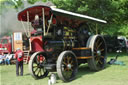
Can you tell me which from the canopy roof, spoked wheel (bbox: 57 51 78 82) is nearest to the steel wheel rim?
spoked wheel (bbox: 57 51 78 82)

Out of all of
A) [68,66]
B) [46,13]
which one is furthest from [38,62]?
[46,13]

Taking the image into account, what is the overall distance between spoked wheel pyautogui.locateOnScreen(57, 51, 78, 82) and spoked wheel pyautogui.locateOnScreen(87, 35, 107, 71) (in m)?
1.30

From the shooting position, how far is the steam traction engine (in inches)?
262

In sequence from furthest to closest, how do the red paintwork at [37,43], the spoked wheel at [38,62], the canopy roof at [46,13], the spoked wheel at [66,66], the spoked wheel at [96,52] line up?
the spoked wheel at [96,52]
the spoked wheel at [38,62]
the red paintwork at [37,43]
the canopy roof at [46,13]
the spoked wheel at [66,66]

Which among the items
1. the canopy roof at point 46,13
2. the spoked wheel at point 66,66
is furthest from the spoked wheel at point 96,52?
the spoked wheel at point 66,66

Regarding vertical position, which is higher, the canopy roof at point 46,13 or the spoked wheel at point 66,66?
the canopy roof at point 46,13

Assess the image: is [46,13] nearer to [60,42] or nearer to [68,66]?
[60,42]

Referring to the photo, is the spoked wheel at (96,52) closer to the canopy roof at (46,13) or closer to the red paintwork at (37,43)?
the canopy roof at (46,13)

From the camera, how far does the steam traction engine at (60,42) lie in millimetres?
6664

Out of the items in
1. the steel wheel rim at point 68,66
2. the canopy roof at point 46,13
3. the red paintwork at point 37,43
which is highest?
the canopy roof at point 46,13

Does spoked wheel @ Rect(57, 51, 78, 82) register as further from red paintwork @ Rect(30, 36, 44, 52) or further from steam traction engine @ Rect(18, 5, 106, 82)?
red paintwork @ Rect(30, 36, 44, 52)

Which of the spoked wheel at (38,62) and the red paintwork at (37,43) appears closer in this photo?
the red paintwork at (37,43)

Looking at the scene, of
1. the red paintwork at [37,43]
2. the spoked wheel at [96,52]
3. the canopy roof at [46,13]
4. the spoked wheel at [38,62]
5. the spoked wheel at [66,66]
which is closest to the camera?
the spoked wheel at [66,66]

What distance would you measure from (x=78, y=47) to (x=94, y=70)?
Answer: 124cm
